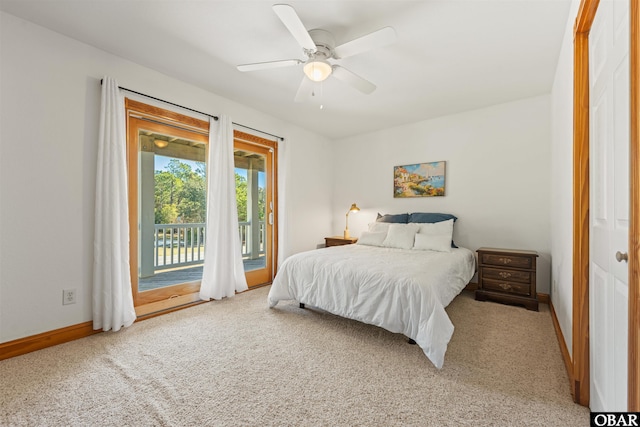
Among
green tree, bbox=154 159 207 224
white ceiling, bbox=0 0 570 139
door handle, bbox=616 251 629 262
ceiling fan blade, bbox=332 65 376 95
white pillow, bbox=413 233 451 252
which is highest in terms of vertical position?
white ceiling, bbox=0 0 570 139

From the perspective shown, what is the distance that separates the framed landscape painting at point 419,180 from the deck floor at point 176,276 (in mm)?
2419

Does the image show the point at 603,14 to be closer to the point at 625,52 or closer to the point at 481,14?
the point at 625,52

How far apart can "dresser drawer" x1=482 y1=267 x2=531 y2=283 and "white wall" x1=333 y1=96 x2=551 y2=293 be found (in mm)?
452

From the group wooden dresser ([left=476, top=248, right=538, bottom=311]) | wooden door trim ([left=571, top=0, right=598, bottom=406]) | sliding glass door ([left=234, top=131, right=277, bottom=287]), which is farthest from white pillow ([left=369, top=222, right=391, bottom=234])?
wooden door trim ([left=571, top=0, right=598, bottom=406])

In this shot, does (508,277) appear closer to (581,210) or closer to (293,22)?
(581,210)

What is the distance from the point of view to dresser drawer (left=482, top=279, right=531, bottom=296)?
9.73ft

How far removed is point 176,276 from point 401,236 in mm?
3076

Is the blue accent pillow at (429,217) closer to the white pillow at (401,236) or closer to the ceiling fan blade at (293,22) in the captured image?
the white pillow at (401,236)

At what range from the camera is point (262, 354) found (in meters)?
2.01

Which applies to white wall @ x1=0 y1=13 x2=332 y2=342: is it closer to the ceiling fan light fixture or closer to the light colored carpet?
the light colored carpet

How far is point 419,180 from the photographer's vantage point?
164 inches

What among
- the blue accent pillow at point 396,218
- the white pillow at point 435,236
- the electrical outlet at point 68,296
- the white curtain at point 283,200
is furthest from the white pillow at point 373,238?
the electrical outlet at point 68,296

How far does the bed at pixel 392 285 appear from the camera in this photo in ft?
6.37

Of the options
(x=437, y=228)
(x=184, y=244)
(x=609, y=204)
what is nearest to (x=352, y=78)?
(x=609, y=204)
